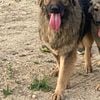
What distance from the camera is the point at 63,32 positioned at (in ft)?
20.2

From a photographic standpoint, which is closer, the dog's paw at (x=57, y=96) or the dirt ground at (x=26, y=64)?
the dog's paw at (x=57, y=96)

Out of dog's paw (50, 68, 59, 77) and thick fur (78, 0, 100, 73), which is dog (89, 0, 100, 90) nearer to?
thick fur (78, 0, 100, 73)

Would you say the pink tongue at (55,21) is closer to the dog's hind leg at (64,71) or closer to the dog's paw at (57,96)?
the dog's hind leg at (64,71)

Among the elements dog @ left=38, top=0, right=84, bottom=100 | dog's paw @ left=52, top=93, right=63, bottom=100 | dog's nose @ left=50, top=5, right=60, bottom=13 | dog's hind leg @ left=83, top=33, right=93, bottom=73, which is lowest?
dog's paw @ left=52, top=93, right=63, bottom=100

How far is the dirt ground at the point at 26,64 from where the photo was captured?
20.8ft

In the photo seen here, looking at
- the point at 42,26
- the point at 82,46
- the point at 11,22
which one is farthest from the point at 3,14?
the point at 42,26

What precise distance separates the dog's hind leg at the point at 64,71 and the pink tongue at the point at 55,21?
1.61 feet

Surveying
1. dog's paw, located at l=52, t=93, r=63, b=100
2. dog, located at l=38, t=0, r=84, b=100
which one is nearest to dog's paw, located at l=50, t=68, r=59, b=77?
dog, located at l=38, t=0, r=84, b=100

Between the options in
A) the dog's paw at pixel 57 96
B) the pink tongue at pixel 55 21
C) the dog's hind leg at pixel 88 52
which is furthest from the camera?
the dog's hind leg at pixel 88 52

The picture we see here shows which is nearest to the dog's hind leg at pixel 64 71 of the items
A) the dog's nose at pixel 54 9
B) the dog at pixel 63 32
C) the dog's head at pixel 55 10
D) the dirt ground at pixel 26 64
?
the dog at pixel 63 32

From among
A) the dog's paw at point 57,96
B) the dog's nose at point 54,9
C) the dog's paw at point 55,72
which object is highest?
the dog's nose at point 54,9

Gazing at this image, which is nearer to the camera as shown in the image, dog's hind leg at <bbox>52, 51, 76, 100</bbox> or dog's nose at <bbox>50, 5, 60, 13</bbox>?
dog's nose at <bbox>50, 5, 60, 13</bbox>

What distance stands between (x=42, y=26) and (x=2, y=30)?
99.0 inches

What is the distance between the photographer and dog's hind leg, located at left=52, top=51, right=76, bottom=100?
20.5 ft
